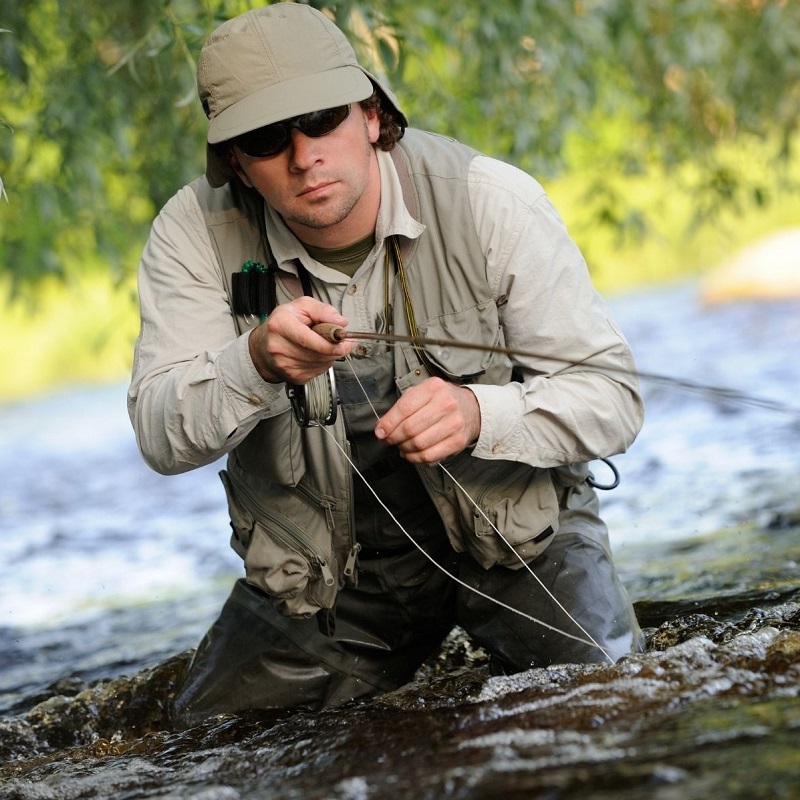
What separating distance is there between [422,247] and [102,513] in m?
5.14

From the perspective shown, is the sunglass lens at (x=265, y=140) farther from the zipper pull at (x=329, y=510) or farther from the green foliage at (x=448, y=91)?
the green foliage at (x=448, y=91)

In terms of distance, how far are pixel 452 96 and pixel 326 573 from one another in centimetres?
333

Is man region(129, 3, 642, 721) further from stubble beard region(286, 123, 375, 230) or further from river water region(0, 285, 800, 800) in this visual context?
river water region(0, 285, 800, 800)

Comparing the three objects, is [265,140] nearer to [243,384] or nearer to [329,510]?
[243,384]

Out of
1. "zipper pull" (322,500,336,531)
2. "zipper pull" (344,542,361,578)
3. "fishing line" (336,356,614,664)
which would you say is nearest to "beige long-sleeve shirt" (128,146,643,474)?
"fishing line" (336,356,614,664)

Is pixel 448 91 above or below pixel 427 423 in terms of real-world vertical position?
above

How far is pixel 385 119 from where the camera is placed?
310 centimetres

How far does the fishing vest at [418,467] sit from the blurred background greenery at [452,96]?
1300 mm

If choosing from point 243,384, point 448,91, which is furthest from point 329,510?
point 448,91

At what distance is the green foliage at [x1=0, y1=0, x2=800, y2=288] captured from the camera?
5246mm

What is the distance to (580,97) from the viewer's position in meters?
6.30

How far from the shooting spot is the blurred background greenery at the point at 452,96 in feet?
17.3

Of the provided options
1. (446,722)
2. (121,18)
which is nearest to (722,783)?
(446,722)

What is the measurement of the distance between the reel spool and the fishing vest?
20cm
